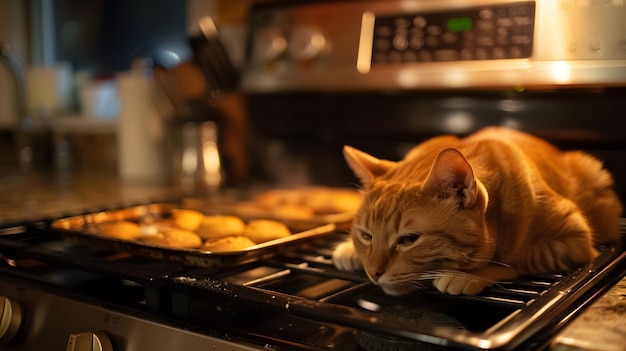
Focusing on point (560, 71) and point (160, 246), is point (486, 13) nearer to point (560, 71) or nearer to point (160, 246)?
point (560, 71)

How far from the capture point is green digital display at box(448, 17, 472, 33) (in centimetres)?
118

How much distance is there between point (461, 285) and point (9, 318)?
63cm

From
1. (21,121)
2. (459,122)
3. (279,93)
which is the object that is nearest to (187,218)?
(279,93)

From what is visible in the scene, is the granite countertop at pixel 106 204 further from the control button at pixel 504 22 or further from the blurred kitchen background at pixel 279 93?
the control button at pixel 504 22

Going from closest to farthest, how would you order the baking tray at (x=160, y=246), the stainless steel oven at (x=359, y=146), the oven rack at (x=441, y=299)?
the oven rack at (x=441, y=299)
the stainless steel oven at (x=359, y=146)
the baking tray at (x=160, y=246)

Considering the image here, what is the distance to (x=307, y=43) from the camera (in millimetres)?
1385

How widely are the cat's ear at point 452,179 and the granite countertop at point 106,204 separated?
0.18 metres

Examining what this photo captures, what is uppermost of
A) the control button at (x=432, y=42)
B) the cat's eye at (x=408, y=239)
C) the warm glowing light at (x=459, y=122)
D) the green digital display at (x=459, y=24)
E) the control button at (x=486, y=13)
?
the control button at (x=486, y=13)

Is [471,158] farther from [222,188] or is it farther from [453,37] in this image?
Answer: [222,188]

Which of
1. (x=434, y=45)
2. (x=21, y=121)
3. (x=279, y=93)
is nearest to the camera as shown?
(x=434, y=45)

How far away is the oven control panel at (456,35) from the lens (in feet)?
3.72

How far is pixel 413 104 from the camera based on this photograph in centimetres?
131

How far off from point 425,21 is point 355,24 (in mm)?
164

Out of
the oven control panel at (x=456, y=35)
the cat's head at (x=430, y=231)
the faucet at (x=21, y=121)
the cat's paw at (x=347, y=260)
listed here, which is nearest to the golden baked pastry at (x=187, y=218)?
the cat's paw at (x=347, y=260)
